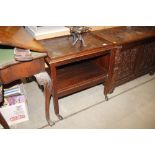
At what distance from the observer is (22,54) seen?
3.95 ft

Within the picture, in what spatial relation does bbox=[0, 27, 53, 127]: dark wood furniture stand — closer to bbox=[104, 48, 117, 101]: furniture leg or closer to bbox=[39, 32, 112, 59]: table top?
bbox=[39, 32, 112, 59]: table top

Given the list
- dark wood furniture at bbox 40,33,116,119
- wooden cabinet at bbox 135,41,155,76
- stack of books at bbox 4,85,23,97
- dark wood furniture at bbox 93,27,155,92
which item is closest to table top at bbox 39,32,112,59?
dark wood furniture at bbox 40,33,116,119

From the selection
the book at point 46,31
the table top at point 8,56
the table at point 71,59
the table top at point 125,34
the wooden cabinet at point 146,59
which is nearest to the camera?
the table top at point 8,56

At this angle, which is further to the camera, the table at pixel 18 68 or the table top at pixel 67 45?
the table top at pixel 67 45

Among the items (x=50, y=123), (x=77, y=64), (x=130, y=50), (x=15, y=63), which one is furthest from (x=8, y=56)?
(x=130, y=50)

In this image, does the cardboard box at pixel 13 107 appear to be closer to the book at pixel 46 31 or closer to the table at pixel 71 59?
the table at pixel 71 59

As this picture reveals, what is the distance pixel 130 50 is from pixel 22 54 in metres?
1.32

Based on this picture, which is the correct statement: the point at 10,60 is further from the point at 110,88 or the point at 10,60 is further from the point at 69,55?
the point at 110,88

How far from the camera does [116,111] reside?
76.9 inches

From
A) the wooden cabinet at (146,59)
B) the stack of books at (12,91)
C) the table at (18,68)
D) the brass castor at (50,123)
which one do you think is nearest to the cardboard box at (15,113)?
the stack of books at (12,91)

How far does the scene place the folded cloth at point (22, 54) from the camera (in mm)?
1180

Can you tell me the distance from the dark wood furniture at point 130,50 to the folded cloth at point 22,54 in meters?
0.95
